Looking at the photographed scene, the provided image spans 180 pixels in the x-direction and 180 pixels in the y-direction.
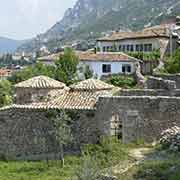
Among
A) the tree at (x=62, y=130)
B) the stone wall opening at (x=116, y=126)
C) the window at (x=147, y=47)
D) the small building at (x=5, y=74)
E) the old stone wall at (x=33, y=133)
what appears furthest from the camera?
the small building at (x=5, y=74)

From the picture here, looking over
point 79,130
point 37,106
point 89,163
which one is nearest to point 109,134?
point 79,130

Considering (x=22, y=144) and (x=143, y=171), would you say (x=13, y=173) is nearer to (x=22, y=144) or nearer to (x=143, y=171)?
(x=22, y=144)

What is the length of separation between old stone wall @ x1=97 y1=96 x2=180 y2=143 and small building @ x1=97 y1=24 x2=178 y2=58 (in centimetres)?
3400

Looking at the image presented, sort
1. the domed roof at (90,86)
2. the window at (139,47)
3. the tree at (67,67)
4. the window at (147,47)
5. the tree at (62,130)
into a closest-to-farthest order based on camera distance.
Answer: the tree at (62,130), the domed roof at (90,86), the tree at (67,67), the window at (147,47), the window at (139,47)

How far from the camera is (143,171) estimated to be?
1612 centimetres

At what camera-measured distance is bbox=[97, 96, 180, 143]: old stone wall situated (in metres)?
20.9

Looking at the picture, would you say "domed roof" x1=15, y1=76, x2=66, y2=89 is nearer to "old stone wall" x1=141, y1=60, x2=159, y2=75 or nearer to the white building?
the white building

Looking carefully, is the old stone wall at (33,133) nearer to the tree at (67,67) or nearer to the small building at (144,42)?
the tree at (67,67)

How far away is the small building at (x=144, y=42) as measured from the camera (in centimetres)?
5647

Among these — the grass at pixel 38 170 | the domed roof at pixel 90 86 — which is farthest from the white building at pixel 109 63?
the grass at pixel 38 170

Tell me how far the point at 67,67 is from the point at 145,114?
24353 millimetres

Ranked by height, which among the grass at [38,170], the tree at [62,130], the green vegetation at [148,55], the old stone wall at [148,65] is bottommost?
the grass at [38,170]

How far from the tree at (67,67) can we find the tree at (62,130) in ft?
66.3

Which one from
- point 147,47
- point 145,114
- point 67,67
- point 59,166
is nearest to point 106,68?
point 67,67
